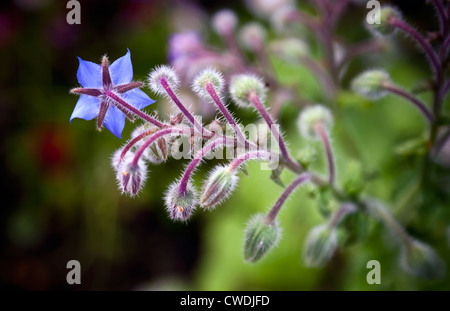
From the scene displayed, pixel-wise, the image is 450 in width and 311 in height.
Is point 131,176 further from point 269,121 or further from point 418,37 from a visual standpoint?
point 418,37

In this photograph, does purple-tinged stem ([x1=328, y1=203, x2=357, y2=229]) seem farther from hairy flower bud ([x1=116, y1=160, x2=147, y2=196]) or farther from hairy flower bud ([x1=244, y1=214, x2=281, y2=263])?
hairy flower bud ([x1=116, y1=160, x2=147, y2=196])

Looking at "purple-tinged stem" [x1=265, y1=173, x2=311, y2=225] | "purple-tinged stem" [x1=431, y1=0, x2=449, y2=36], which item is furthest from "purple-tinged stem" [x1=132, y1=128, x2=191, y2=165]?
"purple-tinged stem" [x1=431, y1=0, x2=449, y2=36]

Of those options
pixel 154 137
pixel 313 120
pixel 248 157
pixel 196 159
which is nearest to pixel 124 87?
pixel 154 137

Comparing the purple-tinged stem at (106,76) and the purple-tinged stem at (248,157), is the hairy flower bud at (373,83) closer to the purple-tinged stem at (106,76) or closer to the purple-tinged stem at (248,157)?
the purple-tinged stem at (248,157)

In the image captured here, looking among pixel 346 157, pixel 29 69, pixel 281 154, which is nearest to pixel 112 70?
pixel 281 154

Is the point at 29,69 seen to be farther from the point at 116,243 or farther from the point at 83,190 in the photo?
the point at 116,243

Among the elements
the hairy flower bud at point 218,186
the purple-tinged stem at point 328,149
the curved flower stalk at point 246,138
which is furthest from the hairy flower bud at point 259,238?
the purple-tinged stem at point 328,149
